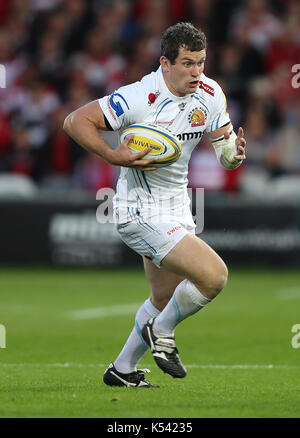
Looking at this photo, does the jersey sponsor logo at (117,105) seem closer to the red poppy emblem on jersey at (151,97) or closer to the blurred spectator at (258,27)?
the red poppy emblem on jersey at (151,97)

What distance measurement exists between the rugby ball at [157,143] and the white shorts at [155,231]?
391mm

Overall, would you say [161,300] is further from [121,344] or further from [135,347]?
[121,344]

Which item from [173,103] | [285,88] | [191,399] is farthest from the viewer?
[285,88]

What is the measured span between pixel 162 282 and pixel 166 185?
26.8 inches

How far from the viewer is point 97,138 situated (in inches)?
255

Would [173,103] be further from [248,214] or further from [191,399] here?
[248,214]

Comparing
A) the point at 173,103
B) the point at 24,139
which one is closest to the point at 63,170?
the point at 24,139

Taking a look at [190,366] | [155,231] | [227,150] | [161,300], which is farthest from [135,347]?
[227,150]

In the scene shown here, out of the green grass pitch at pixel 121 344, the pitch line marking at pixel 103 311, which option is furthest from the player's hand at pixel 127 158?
the pitch line marking at pixel 103 311

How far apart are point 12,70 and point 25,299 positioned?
263 inches

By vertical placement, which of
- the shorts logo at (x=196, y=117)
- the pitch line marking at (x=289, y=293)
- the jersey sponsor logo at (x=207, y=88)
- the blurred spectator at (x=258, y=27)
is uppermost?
the blurred spectator at (x=258, y=27)

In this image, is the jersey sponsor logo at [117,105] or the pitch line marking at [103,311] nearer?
the jersey sponsor logo at [117,105]

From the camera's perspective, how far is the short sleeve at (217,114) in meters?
6.88

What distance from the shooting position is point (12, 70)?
1794 cm
